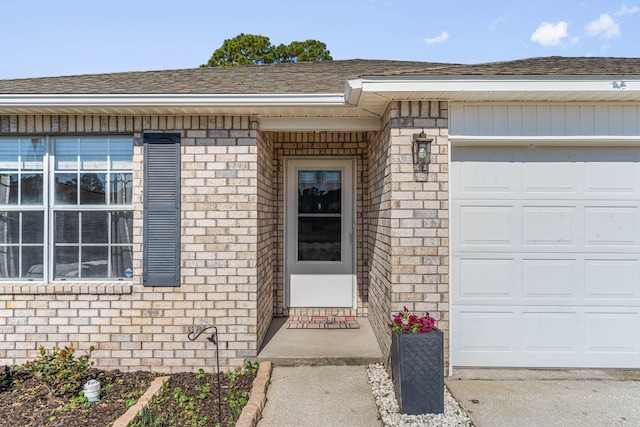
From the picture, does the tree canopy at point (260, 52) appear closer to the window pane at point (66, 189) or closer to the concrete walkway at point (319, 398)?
the window pane at point (66, 189)

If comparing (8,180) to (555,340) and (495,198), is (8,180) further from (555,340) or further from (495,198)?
(555,340)

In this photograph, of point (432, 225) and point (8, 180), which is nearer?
point (432, 225)

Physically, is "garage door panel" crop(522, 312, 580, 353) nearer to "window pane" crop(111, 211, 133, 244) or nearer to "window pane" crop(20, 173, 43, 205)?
"window pane" crop(111, 211, 133, 244)

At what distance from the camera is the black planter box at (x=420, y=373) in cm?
291

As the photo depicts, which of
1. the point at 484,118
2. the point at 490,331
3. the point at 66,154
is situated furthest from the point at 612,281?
the point at 66,154

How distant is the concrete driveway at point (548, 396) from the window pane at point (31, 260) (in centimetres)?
434

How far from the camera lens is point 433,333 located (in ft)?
9.83

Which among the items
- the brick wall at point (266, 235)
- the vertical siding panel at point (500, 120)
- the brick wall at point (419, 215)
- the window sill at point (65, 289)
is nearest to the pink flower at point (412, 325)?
the brick wall at point (419, 215)

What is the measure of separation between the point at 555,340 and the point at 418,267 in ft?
5.30

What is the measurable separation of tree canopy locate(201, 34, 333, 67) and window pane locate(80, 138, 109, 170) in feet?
53.6

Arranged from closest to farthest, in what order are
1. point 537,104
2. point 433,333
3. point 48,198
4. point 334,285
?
point 433,333, point 537,104, point 48,198, point 334,285

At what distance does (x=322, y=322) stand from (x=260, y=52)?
1836 centimetres

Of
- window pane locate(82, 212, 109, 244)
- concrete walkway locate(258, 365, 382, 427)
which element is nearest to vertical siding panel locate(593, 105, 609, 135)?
concrete walkway locate(258, 365, 382, 427)

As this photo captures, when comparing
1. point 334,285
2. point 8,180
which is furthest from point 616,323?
point 8,180
